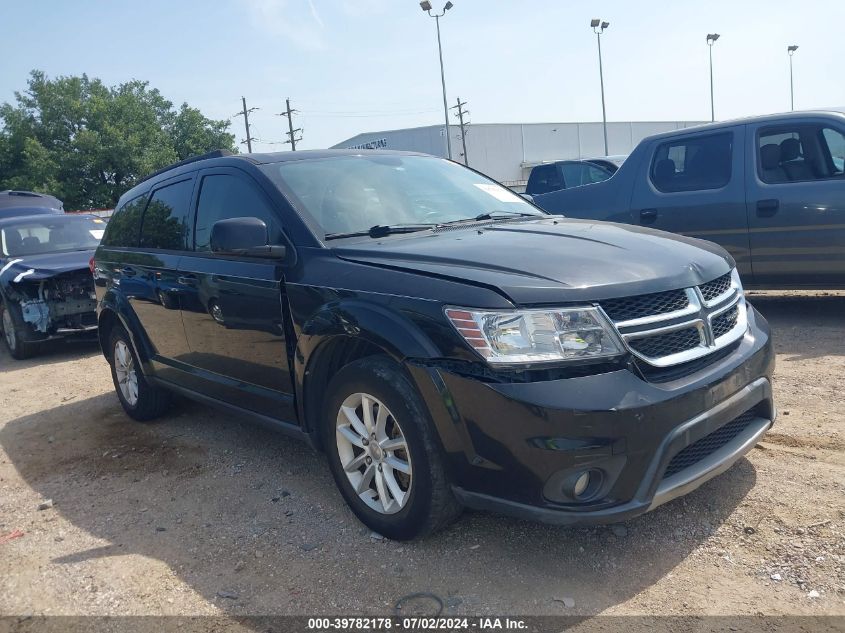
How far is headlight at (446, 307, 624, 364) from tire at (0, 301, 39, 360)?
24.1 ft

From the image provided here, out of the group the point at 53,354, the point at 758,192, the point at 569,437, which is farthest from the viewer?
the point at 53,354

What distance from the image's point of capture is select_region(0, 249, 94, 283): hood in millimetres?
8094

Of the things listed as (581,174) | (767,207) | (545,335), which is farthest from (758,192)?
(581,174)

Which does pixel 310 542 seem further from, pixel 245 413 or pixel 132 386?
pixel 132 386

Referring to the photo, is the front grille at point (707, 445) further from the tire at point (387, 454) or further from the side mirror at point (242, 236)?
the side mirror at point (242, 236)

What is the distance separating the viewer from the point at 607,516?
2.57 m

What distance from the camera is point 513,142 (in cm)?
5978

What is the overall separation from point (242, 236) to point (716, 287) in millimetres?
2198

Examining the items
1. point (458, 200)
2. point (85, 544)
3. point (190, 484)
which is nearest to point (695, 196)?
point (458, 200)

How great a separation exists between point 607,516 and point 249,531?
1.79 meters

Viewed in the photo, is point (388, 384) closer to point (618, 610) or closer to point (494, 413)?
point (494, 413)

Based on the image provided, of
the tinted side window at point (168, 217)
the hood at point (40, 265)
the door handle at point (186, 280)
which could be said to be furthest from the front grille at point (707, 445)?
the hood at point (40, 265)

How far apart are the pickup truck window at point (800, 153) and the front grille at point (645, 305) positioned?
4004 mm

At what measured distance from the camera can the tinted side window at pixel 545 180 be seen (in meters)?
12.6
